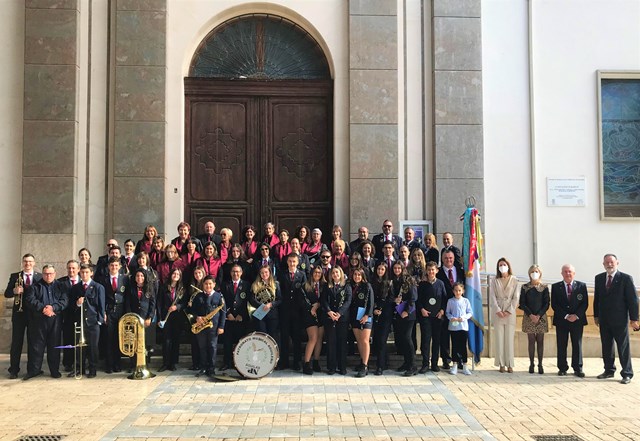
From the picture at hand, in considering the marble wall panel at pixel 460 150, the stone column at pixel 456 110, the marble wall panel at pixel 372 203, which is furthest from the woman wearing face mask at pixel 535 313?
the marble wall panel at pixel 372 203

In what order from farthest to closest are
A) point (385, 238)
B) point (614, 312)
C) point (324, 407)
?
point (385, 238)
point (614, 312)
point (324, 407)

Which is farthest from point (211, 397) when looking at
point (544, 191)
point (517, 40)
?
point (517, 40)

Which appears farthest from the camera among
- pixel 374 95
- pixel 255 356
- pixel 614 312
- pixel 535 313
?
pixel 374 95

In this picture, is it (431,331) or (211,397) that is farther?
(431,331)

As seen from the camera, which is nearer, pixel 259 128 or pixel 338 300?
pixel 338 300

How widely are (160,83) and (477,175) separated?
6.42 metres

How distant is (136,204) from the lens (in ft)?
42.5

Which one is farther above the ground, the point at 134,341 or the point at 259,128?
the point at 259,128

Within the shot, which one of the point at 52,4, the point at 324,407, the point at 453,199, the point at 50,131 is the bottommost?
the point at 324,407

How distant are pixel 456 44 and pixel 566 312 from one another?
18.8ft

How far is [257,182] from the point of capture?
1365 cm

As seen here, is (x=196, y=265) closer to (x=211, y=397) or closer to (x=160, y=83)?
(x=211, y=397)

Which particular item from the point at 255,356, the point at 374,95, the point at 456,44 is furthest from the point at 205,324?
the point at 456,44

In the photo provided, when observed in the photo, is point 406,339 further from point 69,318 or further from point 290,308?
point 69,318
